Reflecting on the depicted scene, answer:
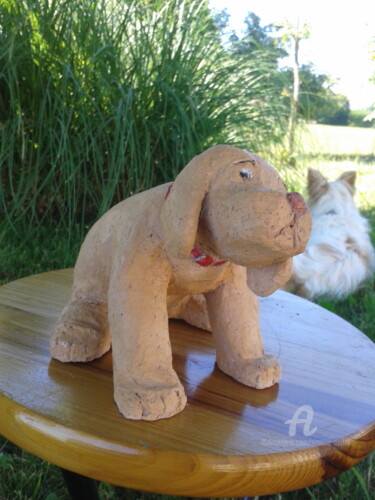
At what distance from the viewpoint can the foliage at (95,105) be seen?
155 centimetres

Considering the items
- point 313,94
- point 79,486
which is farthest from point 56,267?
point 313,94

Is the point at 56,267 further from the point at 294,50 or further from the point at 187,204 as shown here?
the point at 294,50

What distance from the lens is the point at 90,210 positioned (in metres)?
1.79

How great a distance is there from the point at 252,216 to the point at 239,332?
0.23 m

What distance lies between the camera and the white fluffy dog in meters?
1.82

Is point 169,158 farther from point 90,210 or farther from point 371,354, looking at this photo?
point 371,354

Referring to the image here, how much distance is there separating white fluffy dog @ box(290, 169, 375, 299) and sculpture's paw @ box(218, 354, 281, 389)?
1141 mm

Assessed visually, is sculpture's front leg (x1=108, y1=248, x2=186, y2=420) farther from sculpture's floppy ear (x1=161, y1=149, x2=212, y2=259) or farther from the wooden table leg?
the wooden table leg

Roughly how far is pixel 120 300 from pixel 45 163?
111 cm

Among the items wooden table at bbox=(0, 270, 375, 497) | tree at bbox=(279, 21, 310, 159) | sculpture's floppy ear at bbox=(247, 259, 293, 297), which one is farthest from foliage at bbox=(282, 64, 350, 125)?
sculpture's floppy ear at bbox=(247, 259, 293, 297)

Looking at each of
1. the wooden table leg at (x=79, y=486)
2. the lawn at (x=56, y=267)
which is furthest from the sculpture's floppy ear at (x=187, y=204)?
the lawn at (x=56, y=267)

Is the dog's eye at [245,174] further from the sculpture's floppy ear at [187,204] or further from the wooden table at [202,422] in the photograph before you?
the wooden table at [202,422]

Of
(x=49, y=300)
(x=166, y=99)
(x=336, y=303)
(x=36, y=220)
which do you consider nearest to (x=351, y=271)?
(x=336, y=303)

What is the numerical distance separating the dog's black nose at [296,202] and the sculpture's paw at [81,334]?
342 millimetres
